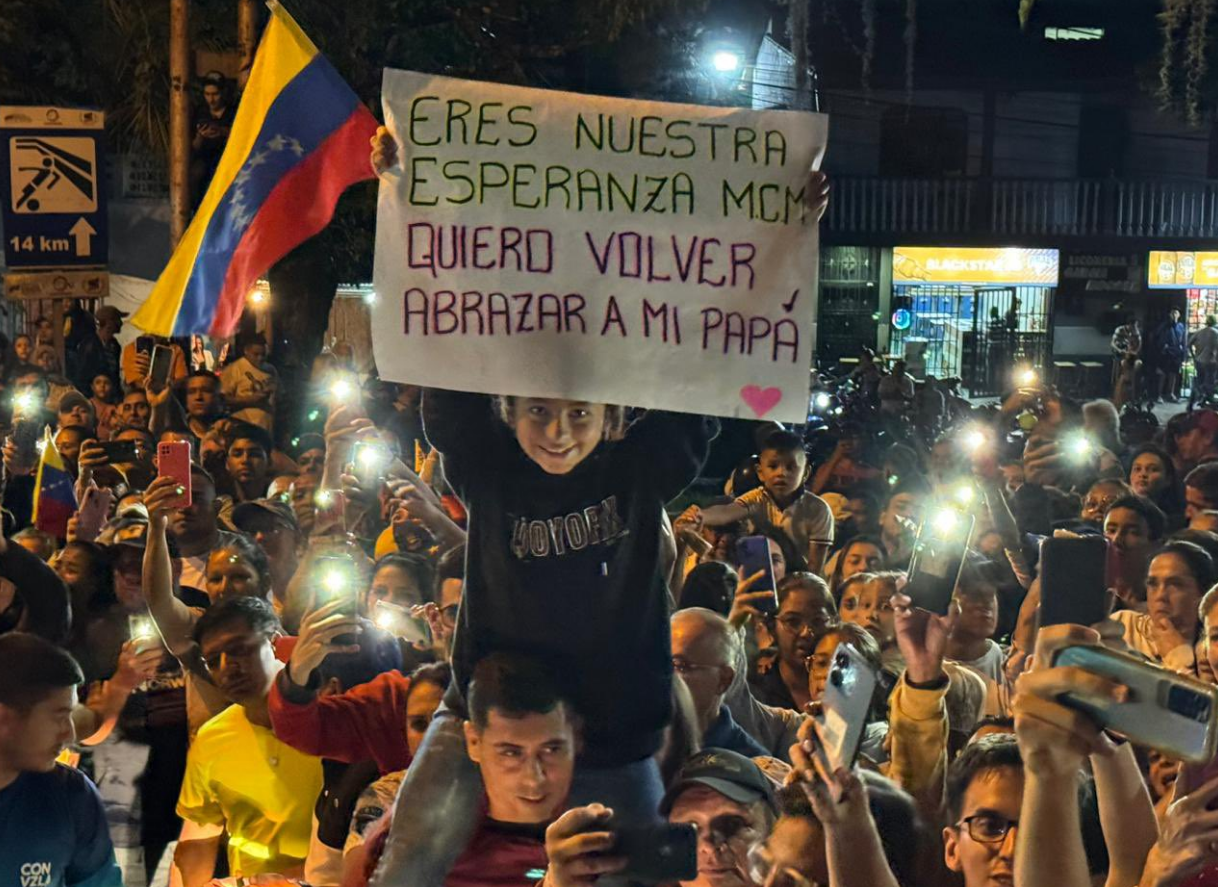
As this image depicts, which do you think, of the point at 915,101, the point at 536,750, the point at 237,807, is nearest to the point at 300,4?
the point at 237,807

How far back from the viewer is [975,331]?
101 feet

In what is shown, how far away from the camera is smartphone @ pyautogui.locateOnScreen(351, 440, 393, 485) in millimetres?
6371

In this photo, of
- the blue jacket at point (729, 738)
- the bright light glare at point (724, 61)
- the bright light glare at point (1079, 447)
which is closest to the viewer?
the blue jacket at point (729, 738)

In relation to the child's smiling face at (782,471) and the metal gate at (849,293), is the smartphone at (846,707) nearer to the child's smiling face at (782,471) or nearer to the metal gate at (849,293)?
the child's smiling face at (782,471)

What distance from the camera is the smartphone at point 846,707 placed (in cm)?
370

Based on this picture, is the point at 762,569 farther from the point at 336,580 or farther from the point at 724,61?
the point at 724,61

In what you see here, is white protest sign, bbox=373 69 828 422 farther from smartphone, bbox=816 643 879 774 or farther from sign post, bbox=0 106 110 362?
sign post, bbox=0 106 110 362

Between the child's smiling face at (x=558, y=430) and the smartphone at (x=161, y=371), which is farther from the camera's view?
the smartphone at (x=161, y=371)

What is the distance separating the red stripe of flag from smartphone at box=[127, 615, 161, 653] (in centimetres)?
100

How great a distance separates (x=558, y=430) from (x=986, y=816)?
1282 millimetres

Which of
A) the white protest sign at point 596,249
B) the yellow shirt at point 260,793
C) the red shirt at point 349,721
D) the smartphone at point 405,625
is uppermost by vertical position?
the white protest sign at point 596,249

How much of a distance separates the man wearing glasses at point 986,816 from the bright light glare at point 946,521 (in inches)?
31.2

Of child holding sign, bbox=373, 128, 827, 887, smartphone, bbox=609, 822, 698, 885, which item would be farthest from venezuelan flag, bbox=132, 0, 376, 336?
smartphone, bbox=609, 822, 698, 885

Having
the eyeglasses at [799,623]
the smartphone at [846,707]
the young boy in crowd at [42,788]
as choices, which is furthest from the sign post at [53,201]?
the smartphone at [846,707]
